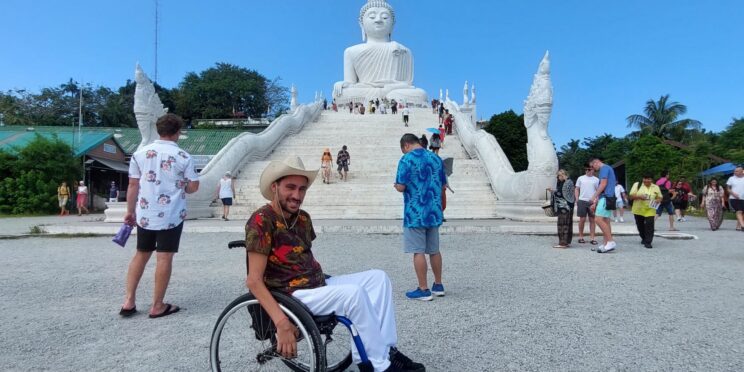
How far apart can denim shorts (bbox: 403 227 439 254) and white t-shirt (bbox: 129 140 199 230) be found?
1.89 meters

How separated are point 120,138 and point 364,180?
1922cm

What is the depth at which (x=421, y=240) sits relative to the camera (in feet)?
14.4

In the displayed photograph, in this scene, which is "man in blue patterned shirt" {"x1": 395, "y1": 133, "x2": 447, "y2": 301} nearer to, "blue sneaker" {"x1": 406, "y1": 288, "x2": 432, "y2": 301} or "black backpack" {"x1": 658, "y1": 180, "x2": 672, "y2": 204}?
"blue sneaker" {"x1": 406, "y1": 288, "x2": 432, "y2": 301}

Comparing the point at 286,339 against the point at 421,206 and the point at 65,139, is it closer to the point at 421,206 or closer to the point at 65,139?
the point at 421,206

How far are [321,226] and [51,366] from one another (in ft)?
22.0

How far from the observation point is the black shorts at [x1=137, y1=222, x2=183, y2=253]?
3.91 m

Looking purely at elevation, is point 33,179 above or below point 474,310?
above

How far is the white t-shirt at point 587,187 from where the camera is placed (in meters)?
7.91

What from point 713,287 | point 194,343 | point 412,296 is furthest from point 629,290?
point 194,343

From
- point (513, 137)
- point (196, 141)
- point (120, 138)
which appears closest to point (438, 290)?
point (196, 141)

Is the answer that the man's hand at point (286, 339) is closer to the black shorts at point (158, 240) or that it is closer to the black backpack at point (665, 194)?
the black shorts at point (158, 240)

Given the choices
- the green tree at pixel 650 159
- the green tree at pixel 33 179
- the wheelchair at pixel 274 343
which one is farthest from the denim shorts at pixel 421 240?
the green tree at pixel 650 159

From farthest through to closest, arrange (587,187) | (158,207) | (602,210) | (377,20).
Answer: (377,20) < (587,187) < (602,210) < (158,207)

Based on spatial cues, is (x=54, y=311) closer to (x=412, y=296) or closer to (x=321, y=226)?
(x=412, y=296)
